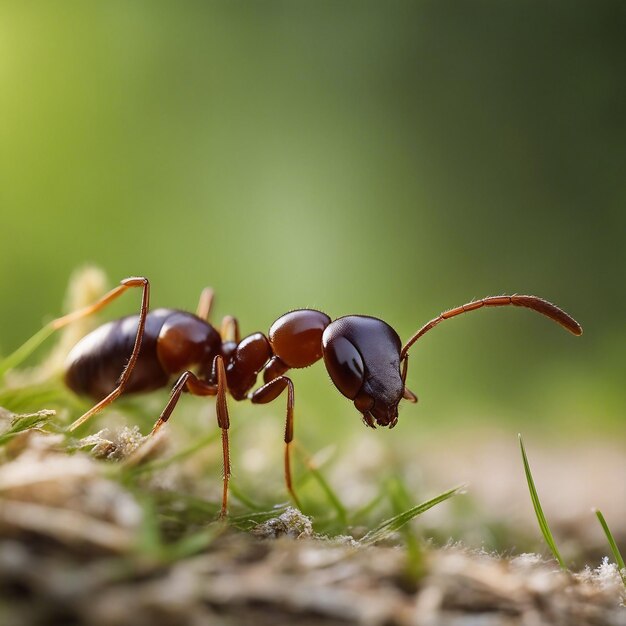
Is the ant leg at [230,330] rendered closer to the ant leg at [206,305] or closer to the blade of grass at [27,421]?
the ant leg at [206,305]

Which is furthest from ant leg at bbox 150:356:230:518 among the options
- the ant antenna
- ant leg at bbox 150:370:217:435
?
the ant antenna

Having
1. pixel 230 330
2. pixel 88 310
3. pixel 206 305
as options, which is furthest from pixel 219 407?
pixel 206 305

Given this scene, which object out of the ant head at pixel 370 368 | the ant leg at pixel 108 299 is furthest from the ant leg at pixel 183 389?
the ant head at pixel 370 368

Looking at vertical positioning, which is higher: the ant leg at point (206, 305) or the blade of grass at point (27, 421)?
the blade of grass at point (27, 421)

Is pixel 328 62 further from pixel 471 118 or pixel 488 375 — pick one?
pixel 488 375

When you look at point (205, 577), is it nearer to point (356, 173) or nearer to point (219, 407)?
point (219, 407)

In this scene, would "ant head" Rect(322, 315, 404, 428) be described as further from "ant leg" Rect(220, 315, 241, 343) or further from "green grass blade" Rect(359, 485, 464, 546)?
"ant leg" Rect(220, 315, 241, 343)

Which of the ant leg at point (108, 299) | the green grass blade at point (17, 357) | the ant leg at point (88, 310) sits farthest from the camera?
the ant leg at point (108, 299)
